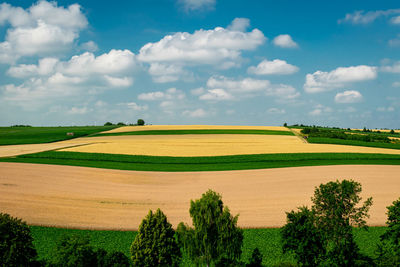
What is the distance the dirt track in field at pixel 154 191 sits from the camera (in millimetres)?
34125

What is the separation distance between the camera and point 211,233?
23812 mm

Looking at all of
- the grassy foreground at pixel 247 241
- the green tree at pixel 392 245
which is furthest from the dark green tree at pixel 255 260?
the green tree at pixel 392 245

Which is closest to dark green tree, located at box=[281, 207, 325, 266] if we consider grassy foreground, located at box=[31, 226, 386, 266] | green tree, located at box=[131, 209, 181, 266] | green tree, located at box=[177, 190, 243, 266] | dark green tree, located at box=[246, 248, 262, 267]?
grassy foreground, located at box=[31, 226, 386, 266]

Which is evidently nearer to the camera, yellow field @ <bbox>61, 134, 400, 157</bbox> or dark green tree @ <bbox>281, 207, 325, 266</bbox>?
dark green tree @ <bbox>281, 207, 325, 266</bbox>

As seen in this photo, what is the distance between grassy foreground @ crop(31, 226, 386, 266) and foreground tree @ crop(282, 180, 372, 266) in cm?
168

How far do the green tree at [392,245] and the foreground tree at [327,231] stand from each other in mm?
1765

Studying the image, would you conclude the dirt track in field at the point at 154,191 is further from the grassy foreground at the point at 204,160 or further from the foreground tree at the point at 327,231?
the foreground tree at the point at 327,231

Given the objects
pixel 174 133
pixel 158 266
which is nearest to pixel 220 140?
pixel 174 133

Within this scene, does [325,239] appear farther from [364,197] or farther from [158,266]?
[364,197]

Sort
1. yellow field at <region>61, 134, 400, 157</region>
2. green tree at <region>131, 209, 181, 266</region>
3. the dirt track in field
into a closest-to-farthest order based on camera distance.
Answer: green tree at <region>131, 209, 181, 266</region>, the dirt track in field, yellow field at <region>61, 134, 400, 157</region>

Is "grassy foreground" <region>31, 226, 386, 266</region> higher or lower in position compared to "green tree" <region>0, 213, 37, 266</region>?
lower

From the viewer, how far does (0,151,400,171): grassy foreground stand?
56.7 metres

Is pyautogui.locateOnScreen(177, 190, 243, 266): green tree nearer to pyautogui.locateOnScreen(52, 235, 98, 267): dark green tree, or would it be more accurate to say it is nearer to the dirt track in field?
pyautogui.locateOnScreen(52, 235, 98, 267): dark green tree

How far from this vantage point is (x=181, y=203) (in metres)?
39.2
